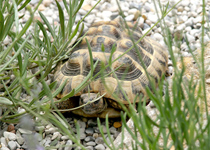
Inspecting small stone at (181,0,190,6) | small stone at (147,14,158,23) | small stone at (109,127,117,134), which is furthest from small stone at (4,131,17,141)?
small stone at (181,0,190,6)

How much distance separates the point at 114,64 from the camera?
5.91 ft

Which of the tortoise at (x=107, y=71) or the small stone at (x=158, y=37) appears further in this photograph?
the small stone at (x=158, y=37)

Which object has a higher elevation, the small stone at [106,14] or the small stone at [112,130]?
the small stone at [106,14]

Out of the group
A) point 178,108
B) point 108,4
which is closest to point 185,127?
point 178,108

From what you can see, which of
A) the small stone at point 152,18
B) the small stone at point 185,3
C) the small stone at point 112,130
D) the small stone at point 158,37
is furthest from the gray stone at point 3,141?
the small stone at point 185,3

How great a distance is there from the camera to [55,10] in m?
2.90

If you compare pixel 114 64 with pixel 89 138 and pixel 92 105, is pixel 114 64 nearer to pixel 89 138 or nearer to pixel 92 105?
pixel 92 105

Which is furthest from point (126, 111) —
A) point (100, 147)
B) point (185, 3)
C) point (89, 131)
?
point (185, 3)

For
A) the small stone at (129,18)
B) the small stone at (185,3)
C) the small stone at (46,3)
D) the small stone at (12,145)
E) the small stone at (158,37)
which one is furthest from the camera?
the small stone at (185,3)

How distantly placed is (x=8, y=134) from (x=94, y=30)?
0.96m

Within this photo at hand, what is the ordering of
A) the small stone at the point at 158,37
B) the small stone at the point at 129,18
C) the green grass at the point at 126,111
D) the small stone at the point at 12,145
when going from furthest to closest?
the small stone at the point at 129,18
the small stone at the point at 158,37
the small stone at the point at 12,145
the green grass at the point at 126,111

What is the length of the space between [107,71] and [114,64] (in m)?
0.07

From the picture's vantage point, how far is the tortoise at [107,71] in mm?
1714

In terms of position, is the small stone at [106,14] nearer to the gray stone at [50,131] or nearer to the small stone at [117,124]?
the small stone at [117,124]
